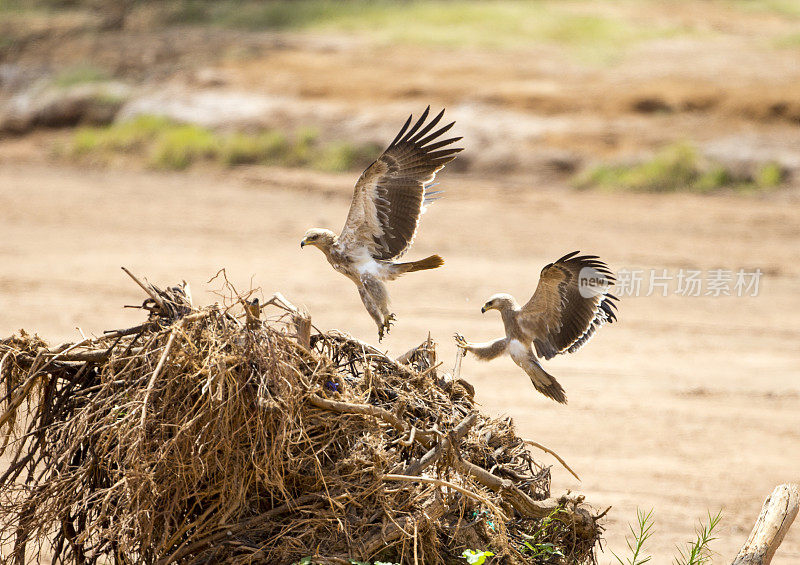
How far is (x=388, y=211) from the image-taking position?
6.05m

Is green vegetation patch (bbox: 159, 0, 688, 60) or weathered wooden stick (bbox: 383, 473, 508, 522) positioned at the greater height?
green vegetation patch (bbox: 159, 0, 688, 60)

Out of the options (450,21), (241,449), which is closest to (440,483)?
(241,449)

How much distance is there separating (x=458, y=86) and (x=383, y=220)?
15484mm

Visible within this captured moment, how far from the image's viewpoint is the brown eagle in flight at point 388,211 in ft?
19.6

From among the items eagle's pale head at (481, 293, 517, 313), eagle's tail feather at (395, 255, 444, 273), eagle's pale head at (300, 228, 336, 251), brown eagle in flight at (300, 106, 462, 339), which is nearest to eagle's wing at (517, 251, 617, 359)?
eagle's pale head at (481, 293, 517, 313)

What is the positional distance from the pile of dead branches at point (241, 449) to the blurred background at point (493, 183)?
116 inches

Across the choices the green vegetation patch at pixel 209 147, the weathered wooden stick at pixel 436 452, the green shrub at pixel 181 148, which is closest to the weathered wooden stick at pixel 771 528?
the weathered wooden stick at pixel 436 452

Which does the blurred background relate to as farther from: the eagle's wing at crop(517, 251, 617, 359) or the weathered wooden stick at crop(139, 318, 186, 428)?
the weathered wooden stick at crop(139, 318, 186, 428)

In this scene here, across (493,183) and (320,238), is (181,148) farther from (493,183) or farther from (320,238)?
(320,238)

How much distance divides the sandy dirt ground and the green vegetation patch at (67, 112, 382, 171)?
0.55 metres

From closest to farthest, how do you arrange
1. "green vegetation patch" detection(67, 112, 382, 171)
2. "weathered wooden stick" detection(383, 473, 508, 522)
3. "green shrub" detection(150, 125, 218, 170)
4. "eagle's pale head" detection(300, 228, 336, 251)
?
"weathered wooden stick" detection(383, 473, 508, 522) < "eagle's pale head" detection(300, 228, 336, 251) < "green vegetation patch" detection(67, 112, 382, 171) < "green shrub" detection(150, 125, 218, 170)

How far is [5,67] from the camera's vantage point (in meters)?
25.1

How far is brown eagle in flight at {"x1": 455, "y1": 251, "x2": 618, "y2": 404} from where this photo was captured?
5.34 meters

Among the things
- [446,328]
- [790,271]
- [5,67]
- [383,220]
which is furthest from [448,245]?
[5,67]
